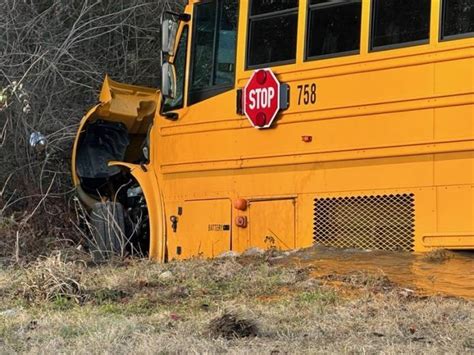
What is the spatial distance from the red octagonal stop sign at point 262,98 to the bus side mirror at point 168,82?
0.98m

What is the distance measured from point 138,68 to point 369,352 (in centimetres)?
884

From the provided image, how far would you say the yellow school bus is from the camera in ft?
19.7

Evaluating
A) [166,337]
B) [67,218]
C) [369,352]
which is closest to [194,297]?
[166,337]

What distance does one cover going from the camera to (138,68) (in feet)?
39.2

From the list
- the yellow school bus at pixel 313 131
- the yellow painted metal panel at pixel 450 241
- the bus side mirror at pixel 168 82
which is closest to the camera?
the yellow painted metal panel at pixel 450 241

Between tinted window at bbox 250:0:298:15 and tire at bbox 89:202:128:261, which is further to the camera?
tire at bbox 89:202:128:261

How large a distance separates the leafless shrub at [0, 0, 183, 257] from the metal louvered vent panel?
167 inches

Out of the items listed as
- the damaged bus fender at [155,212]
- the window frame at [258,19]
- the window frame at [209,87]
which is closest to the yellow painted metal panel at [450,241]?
the window frame at [258,19]

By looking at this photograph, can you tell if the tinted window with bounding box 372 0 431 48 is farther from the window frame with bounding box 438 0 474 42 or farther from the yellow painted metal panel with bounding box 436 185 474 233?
the yellow painted metal panel with bounding box 436 185 474 233

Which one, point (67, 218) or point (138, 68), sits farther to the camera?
point (138, 68)

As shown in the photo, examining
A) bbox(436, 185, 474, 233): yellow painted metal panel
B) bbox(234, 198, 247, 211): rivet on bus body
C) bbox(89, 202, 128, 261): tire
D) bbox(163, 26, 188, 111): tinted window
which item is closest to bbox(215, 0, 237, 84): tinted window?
bbox(163, 26, 188, 111): tinted window

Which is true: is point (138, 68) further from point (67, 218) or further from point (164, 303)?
point (164, 303)

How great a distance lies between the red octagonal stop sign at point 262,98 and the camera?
686 cm

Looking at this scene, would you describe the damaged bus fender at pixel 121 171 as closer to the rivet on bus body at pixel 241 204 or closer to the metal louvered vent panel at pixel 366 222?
the rivet on bus body at pixel 241 204
